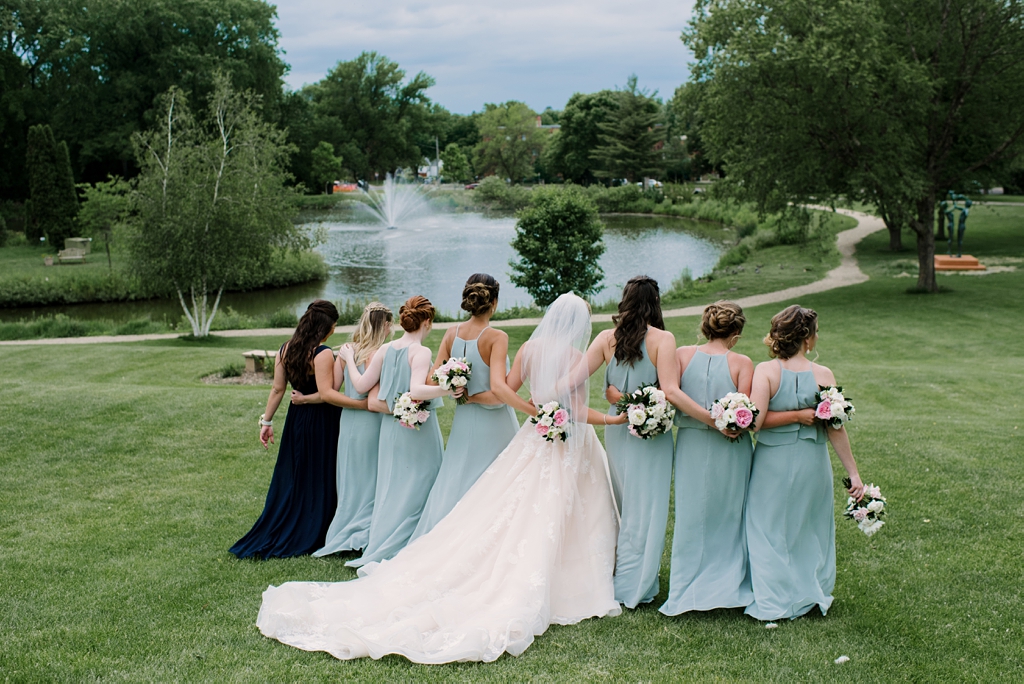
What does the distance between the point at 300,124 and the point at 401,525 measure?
2592 inches

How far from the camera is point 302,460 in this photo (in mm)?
6816

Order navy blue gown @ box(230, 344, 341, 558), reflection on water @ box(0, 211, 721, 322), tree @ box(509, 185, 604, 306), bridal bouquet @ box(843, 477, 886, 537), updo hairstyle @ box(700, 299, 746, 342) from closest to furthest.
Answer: bridal bouquet @ box(843, 477, 886, 537)
updo hairstyle @ box(700, 299, 746, 342)
navy blue gown @ box(230, 344, 341, 558)
tree @ box(509, 185, 604, 306)
reflection on water @ box(0, 211, 721, 322)

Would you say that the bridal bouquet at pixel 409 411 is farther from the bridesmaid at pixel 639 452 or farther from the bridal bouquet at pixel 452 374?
the bridesmaid at pixel 639 452

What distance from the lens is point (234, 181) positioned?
20.6 meters

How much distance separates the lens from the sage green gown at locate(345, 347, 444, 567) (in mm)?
6453

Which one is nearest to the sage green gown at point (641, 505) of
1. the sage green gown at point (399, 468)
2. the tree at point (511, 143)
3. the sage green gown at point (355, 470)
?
the sage green gown at point (399, 468)

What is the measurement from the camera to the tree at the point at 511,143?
9275 centimetres

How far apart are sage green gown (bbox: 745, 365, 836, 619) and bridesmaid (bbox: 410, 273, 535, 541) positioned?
1.94 metres

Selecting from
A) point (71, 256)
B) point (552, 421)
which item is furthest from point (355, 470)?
point (71, 256)

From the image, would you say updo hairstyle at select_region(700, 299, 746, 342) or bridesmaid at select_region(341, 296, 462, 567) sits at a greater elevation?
updo hairstyle at select_region(700, 299, 746, 342)

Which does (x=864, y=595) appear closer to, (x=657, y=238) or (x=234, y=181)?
Answer: (x=234, y=181)

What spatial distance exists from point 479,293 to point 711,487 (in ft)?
7.00

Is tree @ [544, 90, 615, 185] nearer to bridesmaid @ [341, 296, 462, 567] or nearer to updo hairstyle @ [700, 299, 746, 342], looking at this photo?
bridesmaid @ [341, 296, 462, 567]

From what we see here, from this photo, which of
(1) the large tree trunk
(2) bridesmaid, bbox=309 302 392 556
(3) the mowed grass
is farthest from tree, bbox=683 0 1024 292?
(2) bridesmaid, bbox=309 302 392 556
